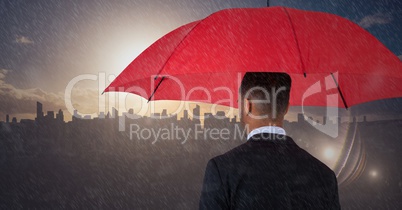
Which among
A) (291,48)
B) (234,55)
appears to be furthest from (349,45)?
(234,55)

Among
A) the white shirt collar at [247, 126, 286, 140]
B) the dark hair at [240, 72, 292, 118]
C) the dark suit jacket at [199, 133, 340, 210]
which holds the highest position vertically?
the dark hair at [240, 72, 292, 118]

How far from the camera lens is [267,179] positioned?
2.31 meters

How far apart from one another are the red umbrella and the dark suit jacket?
870 millimetres

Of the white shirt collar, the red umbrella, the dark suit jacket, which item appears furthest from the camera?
the red umbrella

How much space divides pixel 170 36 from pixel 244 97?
1590 millimetres

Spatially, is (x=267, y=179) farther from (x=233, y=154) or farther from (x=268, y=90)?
(x=268, y=90)

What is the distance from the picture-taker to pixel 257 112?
7.94ft

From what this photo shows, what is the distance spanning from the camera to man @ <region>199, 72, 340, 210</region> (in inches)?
88.7

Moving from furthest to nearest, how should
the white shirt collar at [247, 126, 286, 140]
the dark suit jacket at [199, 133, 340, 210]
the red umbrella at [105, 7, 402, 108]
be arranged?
1. the red umbrella at [105, 7, 402, 108]
2. the white shirt collar at [247, 126, 286, 140]
3. the dark suit jacket at [199, 133, 340, 210]

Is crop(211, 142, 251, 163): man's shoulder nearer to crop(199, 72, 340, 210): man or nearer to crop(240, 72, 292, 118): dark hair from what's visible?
crop(199, 72, 340, 210): man

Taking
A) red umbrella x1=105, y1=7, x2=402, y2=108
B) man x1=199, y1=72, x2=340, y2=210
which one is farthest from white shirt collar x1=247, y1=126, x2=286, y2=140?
red umbrella x1=105, y1=7, x2=402, y2=108

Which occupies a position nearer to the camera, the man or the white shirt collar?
the man

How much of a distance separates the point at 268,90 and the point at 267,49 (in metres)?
0.93

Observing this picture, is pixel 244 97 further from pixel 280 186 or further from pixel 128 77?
pixel 128 77
